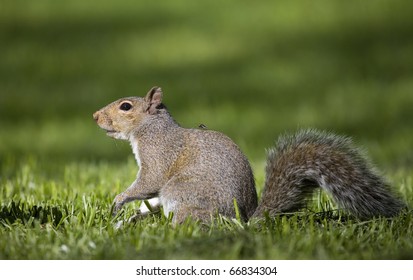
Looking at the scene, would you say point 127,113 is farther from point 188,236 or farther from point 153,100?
point 188,236

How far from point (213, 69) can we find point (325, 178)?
8638 millimetres

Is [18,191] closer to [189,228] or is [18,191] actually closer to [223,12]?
[189,228]

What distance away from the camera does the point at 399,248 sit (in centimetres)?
411

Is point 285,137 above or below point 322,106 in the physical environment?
below

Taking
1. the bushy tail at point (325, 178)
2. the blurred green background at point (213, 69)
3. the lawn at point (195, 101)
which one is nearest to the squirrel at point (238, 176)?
the bushy tail at point (325, 178)

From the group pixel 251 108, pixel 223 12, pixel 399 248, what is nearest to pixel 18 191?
pixel 399 248

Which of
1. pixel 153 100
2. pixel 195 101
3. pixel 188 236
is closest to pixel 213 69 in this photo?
pixel 195 101

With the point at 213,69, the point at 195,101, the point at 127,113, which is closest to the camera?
the point at 127,113

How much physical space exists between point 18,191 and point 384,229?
2.79 metres

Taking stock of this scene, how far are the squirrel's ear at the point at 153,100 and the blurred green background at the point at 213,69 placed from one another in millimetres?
3684

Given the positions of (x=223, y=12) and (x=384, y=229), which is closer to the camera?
(x=384, y=229)

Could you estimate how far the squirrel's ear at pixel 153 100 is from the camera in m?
4.99

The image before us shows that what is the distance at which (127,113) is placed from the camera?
4.99m
